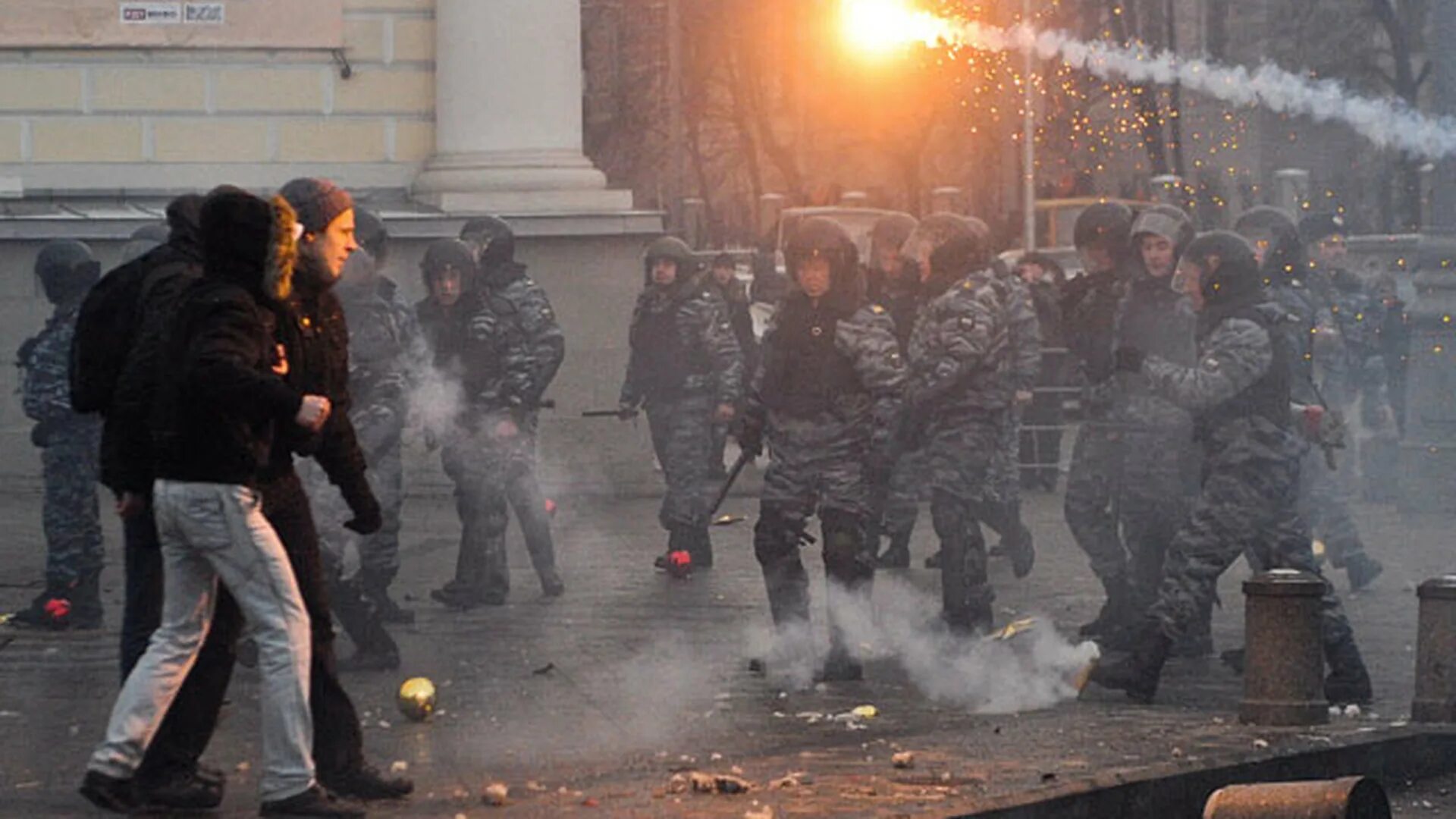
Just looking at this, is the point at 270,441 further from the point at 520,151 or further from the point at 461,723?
the point at 520,151

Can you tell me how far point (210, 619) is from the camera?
26.2 feet

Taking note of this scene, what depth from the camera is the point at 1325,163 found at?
5575cm

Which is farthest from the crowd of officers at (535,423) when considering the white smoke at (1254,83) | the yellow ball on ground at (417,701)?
the white smoke at (1254,83)

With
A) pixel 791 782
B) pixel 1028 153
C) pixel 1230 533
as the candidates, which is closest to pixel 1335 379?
pixel 1230 533

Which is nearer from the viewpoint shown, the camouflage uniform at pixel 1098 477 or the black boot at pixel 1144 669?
the black boot at pixel 1144 669

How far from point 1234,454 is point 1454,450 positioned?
8163 mm

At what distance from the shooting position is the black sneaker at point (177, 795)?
314 inches

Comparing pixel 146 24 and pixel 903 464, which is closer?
pixel 903 464

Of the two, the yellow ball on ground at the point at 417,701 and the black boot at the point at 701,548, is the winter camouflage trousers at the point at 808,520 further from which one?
the black boot at the point at 701,548

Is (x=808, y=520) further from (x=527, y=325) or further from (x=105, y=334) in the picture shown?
(x=105, y=334)

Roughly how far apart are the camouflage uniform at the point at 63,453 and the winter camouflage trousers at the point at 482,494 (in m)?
1.74

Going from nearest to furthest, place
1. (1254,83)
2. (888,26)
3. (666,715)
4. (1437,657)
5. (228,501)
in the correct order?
1. (228,501)
2. (1437,657)
3. (666,715)
4. (1254,83)
5. (888,26)

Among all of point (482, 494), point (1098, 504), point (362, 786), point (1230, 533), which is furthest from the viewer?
point (482, 494)

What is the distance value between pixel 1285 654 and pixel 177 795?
3731 mm
